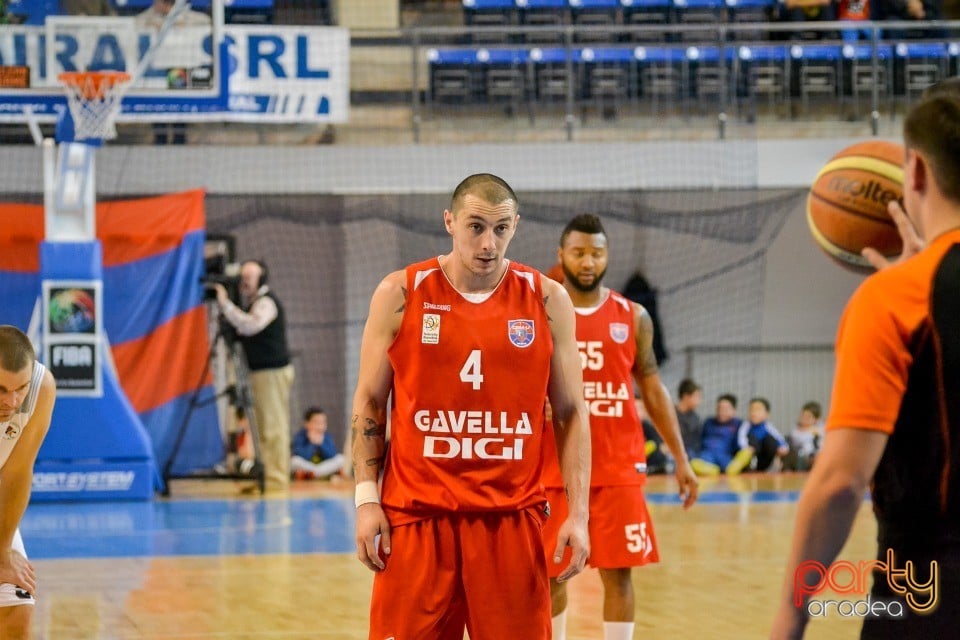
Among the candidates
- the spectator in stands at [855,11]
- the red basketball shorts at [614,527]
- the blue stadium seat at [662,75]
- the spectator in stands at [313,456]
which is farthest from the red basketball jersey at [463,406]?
the spectator in stands at [855,11]

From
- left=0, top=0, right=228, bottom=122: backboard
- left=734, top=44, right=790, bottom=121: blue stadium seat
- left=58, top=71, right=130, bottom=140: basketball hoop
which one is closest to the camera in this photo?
left=58, top=71, right=130, bottom=140: basketball hoop

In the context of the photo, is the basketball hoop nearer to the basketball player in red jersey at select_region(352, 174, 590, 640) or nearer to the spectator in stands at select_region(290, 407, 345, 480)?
the spectator in stands at select_region(290, 407, 345, 480)

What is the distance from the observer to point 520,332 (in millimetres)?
4051

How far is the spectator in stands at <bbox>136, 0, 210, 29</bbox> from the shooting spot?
12811 mm

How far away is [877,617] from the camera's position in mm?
2521

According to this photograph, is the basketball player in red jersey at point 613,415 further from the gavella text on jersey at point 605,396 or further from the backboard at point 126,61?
the backboard at point 126,61

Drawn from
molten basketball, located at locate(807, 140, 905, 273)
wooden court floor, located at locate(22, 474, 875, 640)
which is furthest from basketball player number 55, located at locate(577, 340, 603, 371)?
molten basketball, located at locate(807, 140, 905, 273)

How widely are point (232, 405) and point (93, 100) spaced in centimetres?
336

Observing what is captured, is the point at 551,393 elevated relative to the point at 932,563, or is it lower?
elevated

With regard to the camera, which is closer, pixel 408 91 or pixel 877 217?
pixel 877 217

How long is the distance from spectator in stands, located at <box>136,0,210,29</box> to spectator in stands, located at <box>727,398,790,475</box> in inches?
284

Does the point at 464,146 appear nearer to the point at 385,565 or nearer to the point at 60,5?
the point at 60,5

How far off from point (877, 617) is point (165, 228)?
1164 centimetres

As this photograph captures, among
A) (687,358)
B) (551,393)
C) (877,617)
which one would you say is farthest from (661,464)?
(877,617)
